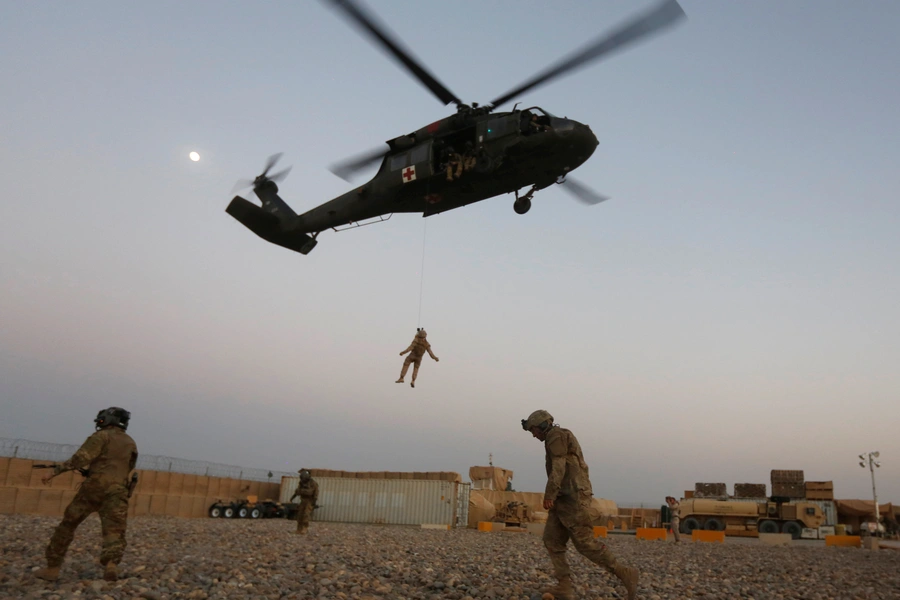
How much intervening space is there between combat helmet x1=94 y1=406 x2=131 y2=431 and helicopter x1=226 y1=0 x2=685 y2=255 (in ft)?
25.6

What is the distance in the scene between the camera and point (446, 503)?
92.7 feet

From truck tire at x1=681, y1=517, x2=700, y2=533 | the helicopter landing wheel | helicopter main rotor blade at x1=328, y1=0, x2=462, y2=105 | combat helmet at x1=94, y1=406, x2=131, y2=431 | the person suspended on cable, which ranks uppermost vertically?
helicopter main rotor blade at x1=328, y1=0, x2=462, y2=105

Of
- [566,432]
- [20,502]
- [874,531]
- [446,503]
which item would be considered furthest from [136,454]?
[874,531]

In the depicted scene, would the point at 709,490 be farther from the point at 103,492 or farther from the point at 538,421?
the point at 103,492

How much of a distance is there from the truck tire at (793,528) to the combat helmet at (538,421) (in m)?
24.9

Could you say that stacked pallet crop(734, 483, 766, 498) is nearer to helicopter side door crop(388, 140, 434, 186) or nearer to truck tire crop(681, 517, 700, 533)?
truck tire crop(681, 517, 700, 533)

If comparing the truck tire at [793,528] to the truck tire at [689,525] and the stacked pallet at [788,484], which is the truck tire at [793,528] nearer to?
the stacked pallet at [788,484]

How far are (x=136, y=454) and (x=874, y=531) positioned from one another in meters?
34.7

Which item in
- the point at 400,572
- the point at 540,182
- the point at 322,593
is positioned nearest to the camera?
the point at 322,593

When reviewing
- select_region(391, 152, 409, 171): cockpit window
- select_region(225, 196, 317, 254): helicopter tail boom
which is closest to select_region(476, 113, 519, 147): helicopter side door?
select_region(391, 152, 409, 171): cockpit window

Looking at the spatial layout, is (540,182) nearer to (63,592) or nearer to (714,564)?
(714,564)

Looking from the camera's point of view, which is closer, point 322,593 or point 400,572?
point 322,593

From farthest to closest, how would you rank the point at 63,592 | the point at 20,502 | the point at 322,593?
the point at 20,502
the point at 322,593
the point at 63,592

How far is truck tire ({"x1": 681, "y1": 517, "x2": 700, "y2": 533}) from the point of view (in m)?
28.2
